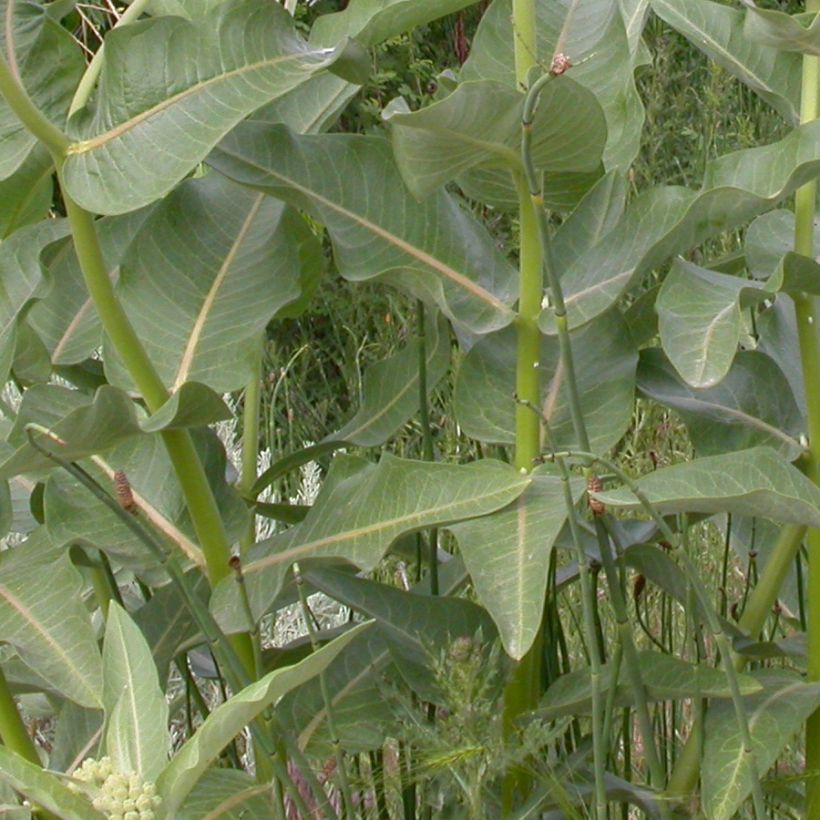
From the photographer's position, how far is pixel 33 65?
1.14 metres

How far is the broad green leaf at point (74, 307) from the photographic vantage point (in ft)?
4.25

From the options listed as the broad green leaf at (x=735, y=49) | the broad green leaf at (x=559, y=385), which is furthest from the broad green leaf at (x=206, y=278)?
the broad green leaf at (x=735, y=49)

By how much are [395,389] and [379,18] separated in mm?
345

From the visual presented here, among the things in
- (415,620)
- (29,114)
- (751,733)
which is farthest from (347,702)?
(29,114)

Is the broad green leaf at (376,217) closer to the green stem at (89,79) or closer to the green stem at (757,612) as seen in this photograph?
the green stem at (89,79)

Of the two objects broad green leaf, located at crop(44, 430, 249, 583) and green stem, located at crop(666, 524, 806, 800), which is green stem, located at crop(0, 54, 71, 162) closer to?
broad green leaf, located at crop(44, 430, 249, 583)

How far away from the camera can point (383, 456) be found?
3.70 feet

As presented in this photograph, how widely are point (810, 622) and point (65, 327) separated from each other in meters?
0.68

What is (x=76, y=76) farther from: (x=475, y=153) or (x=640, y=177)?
(x=640, y=177)

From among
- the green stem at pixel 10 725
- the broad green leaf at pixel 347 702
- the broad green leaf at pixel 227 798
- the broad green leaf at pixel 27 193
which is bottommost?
the broad green leaf at pixel 347 702

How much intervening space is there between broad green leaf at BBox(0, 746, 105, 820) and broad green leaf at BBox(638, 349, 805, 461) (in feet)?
1.87

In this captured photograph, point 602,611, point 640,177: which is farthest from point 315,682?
point 640,177

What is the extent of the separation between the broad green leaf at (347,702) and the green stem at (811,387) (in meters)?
0.35

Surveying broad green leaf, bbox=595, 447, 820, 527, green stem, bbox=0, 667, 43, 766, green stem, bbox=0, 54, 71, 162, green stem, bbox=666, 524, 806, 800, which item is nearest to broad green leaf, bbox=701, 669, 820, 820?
green stem, bbox=666, 524, 806, 800
